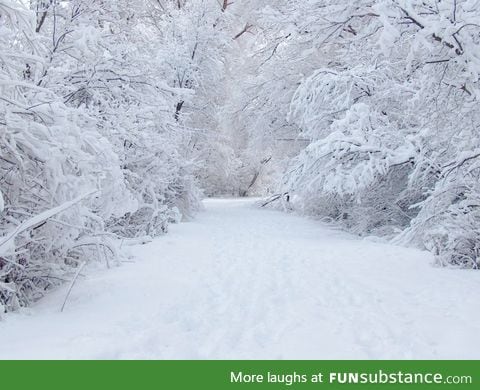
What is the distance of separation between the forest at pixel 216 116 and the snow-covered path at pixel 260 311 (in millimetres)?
577

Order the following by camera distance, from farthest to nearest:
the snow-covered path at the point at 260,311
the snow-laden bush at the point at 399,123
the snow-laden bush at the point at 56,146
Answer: the snow-laden bush at the point at 56,146 < the snow-laden bush at the point at 399,123 < the snow-covered path at the point at 260,311

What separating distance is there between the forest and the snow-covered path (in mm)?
577

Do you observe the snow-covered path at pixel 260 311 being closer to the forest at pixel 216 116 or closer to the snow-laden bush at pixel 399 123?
the forest at pixel 216 116

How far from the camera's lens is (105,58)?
276 inches

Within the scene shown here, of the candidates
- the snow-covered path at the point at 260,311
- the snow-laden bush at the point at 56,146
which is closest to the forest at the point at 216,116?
the snow-laden bush at the point at 56,146

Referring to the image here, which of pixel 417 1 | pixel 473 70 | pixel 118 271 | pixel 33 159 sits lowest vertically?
pixel 118 271

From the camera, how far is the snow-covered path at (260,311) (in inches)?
144

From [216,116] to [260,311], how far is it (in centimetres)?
1452

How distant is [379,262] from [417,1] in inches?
160

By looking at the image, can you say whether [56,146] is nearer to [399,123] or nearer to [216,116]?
[399,123]

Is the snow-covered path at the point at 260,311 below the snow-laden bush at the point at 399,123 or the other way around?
below

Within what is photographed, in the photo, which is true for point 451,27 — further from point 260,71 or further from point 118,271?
point 260,71

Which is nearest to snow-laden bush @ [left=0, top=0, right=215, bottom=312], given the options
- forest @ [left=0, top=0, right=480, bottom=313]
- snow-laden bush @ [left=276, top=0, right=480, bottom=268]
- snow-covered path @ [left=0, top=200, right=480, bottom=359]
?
forest @ [left=0, top=0, right=480, bottom=313]
